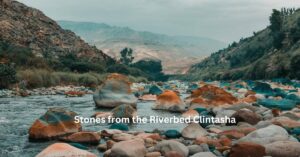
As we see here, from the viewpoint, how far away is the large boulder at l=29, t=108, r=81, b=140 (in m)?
15.9

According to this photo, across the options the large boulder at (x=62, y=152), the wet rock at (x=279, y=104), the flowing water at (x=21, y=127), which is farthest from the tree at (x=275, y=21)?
the large boulder at (x=62, y=152)

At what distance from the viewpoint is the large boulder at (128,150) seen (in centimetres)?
1254

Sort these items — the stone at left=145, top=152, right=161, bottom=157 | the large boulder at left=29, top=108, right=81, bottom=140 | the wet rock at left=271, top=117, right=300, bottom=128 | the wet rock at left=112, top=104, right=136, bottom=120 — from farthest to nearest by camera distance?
the wet rock at left=112, top=104, right=136, bottom=120 → the wet rock at left=271, top=117, right=300, bottom=128 → the large boulder at left=29, top=108, right=81, bottom=140 → the stone at left=145, top=152, right=161, bottom=157

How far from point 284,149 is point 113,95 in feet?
58.4

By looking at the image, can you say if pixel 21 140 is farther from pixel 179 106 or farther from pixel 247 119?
pixel 179 106

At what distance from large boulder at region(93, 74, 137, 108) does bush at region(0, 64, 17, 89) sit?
636 inches

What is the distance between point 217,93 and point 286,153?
19946 mm

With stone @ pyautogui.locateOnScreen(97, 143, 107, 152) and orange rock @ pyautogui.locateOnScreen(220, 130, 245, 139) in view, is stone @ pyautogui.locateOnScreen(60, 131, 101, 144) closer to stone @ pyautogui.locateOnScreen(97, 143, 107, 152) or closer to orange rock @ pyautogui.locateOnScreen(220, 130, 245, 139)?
stone @ pyautogui.locateOnScreen(97, 143, 107, 152)

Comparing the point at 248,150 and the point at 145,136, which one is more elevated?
the point at 248,150

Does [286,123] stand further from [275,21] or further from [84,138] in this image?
[275,21]

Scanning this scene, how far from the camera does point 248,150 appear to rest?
12.4m

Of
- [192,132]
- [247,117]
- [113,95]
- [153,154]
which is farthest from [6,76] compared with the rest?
[153,154]

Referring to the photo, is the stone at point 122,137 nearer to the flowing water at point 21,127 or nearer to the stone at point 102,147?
the stone at point 102,147

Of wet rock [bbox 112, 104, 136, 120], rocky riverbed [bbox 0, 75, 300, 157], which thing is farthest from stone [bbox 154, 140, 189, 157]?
wet rock [bbox 112, 104, 136, 120]
